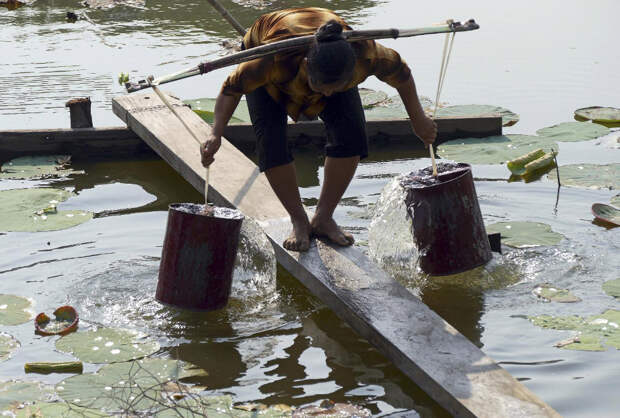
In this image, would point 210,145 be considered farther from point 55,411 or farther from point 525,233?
point 525,233

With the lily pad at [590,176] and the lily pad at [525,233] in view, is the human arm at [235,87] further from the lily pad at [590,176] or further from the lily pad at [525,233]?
the lily pad at [590,176]

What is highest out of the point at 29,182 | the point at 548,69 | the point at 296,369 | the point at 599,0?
the point at 599,0

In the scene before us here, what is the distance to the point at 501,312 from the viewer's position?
355 cm

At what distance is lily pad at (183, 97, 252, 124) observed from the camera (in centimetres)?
599

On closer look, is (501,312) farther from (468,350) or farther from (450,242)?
(468,350)

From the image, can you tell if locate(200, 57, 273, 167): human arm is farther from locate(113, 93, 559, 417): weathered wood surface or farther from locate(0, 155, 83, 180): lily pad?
locate(0, 155, 83, 180): lily pad

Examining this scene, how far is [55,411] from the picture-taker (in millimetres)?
2768

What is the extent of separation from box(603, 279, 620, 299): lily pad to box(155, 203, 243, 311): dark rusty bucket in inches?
59.6


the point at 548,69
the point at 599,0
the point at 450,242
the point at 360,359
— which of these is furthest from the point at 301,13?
the point at 599,0

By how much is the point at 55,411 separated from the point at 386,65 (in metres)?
1.72

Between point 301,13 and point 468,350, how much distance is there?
4.84 feet

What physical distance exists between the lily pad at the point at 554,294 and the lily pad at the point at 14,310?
204 cm

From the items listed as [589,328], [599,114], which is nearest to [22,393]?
[589,328]

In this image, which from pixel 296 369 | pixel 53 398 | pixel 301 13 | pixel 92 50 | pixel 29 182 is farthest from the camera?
pixel 92 50
